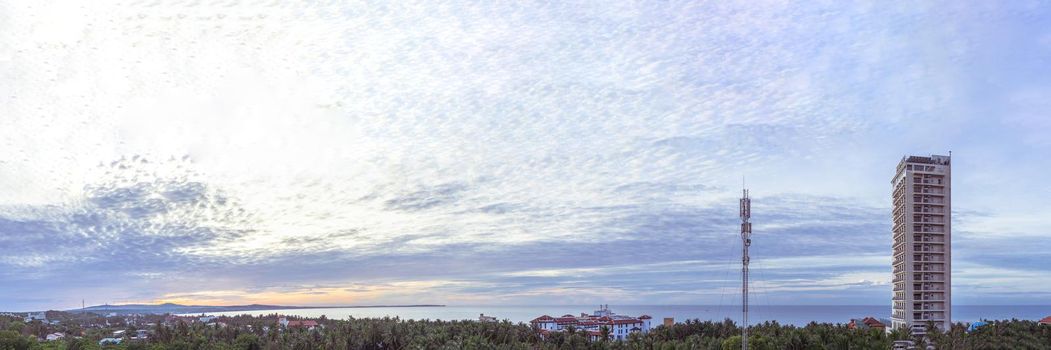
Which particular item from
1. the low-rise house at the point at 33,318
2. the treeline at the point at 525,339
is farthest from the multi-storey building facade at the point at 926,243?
the low-rise house at the point at 33,318

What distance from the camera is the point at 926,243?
63781mm

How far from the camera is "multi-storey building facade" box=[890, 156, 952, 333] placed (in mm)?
63219

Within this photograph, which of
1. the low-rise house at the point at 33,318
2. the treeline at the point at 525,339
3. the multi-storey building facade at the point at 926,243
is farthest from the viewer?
the low-rise house at the point at 33,318

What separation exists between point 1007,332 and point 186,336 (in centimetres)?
5301

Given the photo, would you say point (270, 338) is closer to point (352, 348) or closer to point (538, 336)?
point (352, 348)

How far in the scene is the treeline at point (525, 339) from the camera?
151 feet

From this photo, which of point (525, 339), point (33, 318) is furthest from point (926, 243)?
point (33, 318)

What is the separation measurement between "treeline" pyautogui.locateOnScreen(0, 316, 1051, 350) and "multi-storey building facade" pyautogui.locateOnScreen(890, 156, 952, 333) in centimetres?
1054

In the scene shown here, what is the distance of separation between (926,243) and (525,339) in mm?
32875

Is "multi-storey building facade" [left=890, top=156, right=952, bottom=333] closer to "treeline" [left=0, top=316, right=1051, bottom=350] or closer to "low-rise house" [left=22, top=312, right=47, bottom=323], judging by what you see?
"treeline" [left=0, top=316, right=1051, bottom=350]

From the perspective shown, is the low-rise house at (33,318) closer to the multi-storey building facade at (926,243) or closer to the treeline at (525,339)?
the treeline at (525,339)

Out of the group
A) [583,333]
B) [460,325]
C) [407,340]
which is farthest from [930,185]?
[407,340]

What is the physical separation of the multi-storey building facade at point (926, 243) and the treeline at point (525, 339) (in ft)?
34.6

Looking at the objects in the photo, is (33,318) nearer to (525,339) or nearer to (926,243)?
(525,339)
